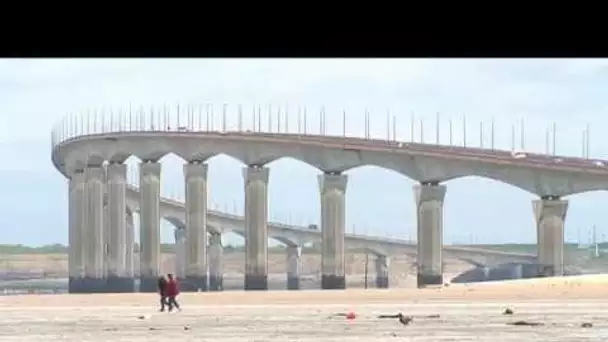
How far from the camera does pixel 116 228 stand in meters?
89.3

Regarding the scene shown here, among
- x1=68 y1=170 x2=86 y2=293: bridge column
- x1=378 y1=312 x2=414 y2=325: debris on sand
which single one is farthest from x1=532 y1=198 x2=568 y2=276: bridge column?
x1=378 y1=312 x2=414 y2=325: debris on sand

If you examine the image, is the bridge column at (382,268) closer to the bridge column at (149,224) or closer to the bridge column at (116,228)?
the bridge column at (116,228)

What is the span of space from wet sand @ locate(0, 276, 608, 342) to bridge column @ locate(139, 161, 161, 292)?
34.9 metres

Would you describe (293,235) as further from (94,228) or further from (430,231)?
(430,231)

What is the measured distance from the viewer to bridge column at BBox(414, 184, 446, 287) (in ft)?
242

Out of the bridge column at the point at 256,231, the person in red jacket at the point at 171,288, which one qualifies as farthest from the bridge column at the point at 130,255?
the person in red jacket at the point at 171,288

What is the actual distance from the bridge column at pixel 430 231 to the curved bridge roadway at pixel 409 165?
0.06 metres

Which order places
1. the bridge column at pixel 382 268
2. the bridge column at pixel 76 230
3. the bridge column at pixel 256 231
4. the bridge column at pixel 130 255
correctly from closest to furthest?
the bridge column at pixel 256 231 → the bridge column at pixel 76 230 → the bridge column at pixel 130 255 → the bridge column at pixel 382 268

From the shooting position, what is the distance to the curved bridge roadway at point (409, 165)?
7069 cm

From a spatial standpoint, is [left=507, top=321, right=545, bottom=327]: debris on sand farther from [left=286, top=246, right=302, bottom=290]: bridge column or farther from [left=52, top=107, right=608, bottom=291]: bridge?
[left=286, top=246, right=302, bottom=290]: bridge column

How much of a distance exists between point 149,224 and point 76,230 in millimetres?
12959
